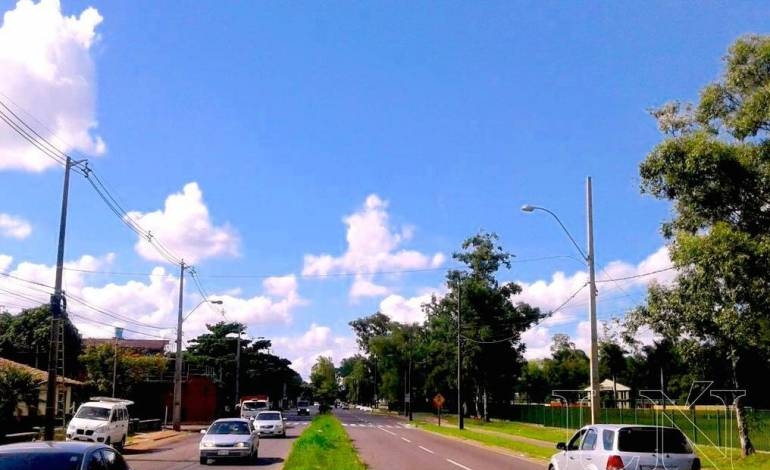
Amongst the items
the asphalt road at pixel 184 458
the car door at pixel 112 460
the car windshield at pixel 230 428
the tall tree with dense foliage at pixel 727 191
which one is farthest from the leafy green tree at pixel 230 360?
the car door at pixel 112 460

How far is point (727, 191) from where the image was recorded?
802 inches

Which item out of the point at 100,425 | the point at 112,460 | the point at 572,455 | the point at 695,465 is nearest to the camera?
the point at 112,460

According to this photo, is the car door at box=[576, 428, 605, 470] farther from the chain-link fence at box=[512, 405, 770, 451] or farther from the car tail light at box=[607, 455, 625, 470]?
the chain-link fence at box=[512, 405, 770, 451]

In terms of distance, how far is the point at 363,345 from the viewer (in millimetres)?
155875

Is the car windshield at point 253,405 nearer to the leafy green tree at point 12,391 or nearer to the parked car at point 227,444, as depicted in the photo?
the leafy green tree at point 12,391

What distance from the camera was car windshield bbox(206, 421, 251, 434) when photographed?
2622 cm

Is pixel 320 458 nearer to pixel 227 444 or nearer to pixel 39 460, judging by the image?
pixel 227 444

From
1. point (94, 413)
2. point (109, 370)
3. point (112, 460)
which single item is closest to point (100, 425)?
point (94, 413)

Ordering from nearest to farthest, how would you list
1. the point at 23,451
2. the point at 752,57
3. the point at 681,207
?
the point at 23,451, the point at 752,57, the point at 681,207

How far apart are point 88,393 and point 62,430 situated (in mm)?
16515

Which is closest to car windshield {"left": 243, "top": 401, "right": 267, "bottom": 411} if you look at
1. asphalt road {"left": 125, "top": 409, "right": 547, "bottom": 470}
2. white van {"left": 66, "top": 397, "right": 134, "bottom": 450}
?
asphalt road {"left": 125, "top": 409, "right": 547, "bottom": 470}

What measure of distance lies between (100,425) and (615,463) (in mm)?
21583

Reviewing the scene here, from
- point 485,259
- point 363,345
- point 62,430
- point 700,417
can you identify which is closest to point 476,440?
point 700,417

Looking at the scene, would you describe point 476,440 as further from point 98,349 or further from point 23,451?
point 23,451
